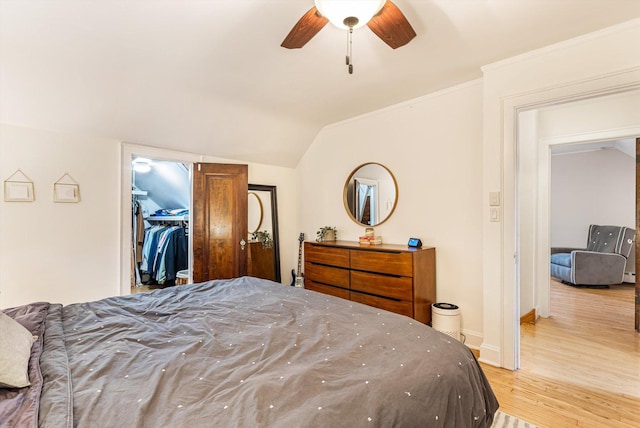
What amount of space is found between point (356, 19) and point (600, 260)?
→ 591 centimetres

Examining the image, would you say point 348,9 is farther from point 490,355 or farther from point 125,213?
point 125,213

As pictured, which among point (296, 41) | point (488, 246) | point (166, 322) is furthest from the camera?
point (488, 246)

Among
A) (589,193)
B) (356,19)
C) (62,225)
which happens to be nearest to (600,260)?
(589,193)

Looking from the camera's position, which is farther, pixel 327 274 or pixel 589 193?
pixel 589 193

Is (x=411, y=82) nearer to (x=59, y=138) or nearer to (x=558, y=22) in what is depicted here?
(x=558, y=22)

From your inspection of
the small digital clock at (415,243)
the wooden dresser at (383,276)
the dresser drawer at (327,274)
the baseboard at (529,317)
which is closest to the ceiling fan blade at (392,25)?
the wooden dresser at (383,276)

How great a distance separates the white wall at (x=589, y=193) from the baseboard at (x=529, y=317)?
3.67 m

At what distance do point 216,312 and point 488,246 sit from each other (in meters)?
2.22

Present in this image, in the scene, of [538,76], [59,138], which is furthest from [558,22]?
[59,138]

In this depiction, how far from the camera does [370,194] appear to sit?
12.5ft

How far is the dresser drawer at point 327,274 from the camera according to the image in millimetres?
3369

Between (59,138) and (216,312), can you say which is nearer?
(216,312)

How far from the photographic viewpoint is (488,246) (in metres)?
2.62

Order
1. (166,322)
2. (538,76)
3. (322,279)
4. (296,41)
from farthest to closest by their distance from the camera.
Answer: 1. (322,279)
2. (538,76)
3. (296,41)
4. (166,322)
